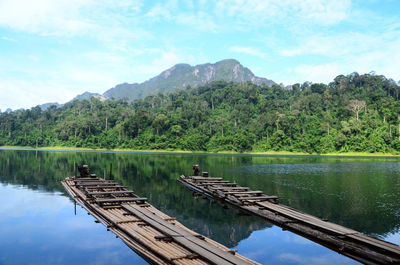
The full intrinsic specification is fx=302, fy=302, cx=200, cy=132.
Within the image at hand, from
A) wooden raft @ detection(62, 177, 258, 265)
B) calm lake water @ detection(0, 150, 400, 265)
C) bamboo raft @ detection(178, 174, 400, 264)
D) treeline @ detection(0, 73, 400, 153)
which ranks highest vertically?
treeline @ detection(0, 73, 400, 153)

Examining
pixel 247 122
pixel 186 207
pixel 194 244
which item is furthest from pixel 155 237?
pixel 247 122

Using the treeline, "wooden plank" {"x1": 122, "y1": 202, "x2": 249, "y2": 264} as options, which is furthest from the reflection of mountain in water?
the treeline

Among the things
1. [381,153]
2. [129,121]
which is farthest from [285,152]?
[129,121]

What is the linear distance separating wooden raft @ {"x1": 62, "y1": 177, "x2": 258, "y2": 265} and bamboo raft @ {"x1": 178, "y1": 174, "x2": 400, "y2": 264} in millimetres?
5707

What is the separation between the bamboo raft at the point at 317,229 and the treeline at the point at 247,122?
3567 inches

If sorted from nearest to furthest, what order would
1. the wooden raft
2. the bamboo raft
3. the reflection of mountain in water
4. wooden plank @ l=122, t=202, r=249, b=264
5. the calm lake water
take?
1. wooden plank @ l=122, t=202, r=249, b=264
2. the wooden raft
3. the bamboo raft
4. the calm lake water
5. the reflection of mountain in water

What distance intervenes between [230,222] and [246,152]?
324 ft

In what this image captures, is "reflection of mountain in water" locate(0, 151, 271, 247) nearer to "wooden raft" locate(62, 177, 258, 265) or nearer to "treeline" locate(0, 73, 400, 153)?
"wooden raft" locate(62, 177, 258, 265)

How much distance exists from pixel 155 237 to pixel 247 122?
122386 millimetres

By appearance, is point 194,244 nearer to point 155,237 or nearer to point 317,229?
point 155,237

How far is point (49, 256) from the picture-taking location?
15031 mm

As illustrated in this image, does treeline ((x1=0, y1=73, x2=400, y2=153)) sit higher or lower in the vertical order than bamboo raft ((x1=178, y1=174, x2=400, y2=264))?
higher

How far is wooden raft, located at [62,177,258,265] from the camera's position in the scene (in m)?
11.9

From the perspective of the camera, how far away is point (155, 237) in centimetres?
1392
